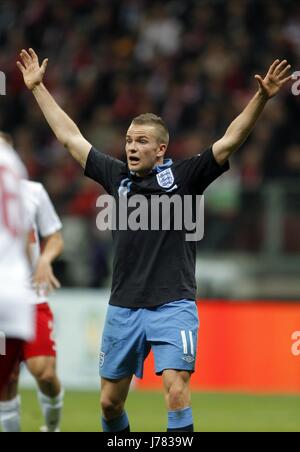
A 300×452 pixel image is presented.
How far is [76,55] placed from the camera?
1670 centimetres

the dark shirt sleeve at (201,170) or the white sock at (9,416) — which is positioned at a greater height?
the dark shirt sleeve at (201,170)

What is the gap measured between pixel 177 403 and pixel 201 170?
1.42 metres

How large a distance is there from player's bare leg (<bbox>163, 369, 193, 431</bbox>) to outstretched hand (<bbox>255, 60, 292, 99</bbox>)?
5.79 ft

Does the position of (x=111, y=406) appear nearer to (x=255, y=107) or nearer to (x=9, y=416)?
(x=9, y=416)

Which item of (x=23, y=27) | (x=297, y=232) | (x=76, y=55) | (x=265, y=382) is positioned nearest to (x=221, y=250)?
(x=297, y=232)

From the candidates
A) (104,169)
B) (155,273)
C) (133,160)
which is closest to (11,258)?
(155,273)

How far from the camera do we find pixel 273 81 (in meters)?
6.45

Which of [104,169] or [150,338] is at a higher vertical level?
[104,169]

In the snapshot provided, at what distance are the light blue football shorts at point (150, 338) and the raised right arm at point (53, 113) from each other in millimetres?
1053

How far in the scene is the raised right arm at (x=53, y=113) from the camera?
22.6ft
